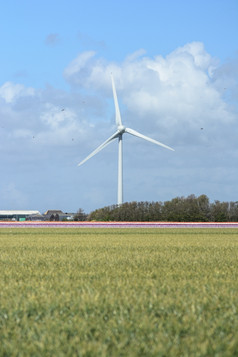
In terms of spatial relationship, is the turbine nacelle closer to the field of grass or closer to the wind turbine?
the wind turbine

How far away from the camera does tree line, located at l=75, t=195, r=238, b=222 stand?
97562 millimetres

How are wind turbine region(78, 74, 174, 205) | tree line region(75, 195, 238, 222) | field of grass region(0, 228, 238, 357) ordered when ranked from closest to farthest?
field of grass region(0, 228, 238, 357) → wind turbine region(78, 74, 174, 205) → tree line region(75, 195, 238, 222)

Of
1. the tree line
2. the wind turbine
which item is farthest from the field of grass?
the tree line

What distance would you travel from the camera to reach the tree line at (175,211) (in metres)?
97.6

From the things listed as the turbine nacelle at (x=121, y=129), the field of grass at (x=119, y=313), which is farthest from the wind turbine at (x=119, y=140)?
the field of grass at (x=119, y=313)

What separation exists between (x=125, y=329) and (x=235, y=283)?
4802 millimetres

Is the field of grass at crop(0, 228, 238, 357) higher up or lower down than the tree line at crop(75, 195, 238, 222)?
lower down

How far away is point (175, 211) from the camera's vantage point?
98.6 metres

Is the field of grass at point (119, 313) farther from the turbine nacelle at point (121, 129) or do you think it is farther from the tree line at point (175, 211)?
the tree line at point (175, 211)

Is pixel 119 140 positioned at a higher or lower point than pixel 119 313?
higher

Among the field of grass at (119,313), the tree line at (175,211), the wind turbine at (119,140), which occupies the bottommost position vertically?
the field of grass at (119,313)

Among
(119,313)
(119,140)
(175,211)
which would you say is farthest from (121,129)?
(119,313)

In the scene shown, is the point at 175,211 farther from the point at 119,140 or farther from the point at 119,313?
the point at 119,313

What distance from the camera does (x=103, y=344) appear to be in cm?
576
